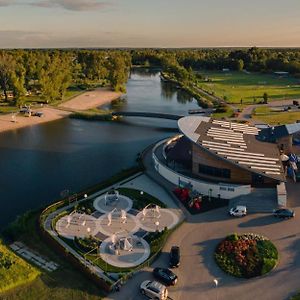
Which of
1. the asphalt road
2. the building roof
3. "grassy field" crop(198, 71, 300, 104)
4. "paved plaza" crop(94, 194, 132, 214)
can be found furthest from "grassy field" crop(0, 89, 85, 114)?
the asphalt road

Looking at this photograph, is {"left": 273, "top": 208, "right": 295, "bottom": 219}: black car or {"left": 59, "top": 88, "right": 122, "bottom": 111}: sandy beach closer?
{"left": 273, "top": 208, "right": 295, "bottom": 219}: black car

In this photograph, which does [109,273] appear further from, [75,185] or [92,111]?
[92,111]

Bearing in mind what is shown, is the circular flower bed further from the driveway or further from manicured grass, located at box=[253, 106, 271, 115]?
manicured grass, located at box=[253, 106, 271, 115]

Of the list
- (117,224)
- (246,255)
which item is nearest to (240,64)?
(117,224)

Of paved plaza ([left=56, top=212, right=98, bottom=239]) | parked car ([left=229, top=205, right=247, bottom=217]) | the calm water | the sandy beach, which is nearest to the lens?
paved plaza ([left=56, top=212, right=98, bottom=239])

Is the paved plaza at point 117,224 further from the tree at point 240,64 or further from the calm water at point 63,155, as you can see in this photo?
the tree at point 240,64

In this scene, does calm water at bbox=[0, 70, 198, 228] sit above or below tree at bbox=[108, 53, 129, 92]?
below

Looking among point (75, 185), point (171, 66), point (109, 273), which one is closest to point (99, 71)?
point (171, 66)
